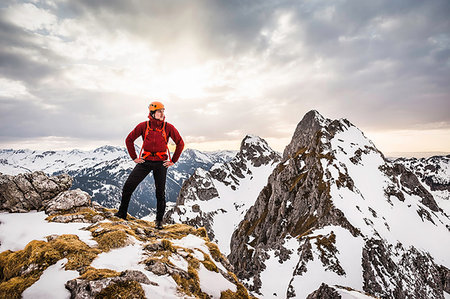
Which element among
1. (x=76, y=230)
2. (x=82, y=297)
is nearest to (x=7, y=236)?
(x=76, y=230)

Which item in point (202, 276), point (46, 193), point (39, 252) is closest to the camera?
point (39, 252)

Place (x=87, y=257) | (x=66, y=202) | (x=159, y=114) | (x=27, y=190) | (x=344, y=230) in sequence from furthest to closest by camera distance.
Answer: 1. (x=344, y=230)
2. (x=27, y=190)
3. (x=66, y=202)
4. (x=159, y=114)
5. (x=87, y=257)

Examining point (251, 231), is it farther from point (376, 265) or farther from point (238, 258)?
point (376, 265)

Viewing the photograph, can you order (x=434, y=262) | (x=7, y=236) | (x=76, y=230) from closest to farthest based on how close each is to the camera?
1. (x=7, y=236)
2. (x=76, y=230)
3. (x=434, y=262)

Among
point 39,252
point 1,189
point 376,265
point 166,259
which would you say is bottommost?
point 376,265

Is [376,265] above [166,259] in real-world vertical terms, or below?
below

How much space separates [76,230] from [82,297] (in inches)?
220

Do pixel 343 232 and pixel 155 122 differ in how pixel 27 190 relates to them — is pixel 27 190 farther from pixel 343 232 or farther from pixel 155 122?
pixel 343 232

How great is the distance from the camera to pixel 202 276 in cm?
812

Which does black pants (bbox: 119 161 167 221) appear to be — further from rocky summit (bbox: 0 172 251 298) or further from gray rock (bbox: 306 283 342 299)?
gray rock (bbox: 306 283 342 299)

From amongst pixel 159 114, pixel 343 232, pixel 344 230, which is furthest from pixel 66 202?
pixel 344 230

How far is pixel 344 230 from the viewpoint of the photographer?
2343 inches

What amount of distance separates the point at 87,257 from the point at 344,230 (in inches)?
2624

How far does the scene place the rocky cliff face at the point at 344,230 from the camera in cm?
5353
